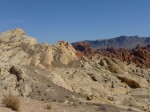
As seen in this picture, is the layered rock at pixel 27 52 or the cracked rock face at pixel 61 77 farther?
the layered rock at pixel 27 52

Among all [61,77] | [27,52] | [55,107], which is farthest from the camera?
[27,52]

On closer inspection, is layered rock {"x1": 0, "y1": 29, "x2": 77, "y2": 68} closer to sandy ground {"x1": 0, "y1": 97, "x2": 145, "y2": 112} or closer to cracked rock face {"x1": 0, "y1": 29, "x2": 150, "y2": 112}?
cracked rock face {"x1": 0, "y1": 29, "x2": 150, "y2": 112}

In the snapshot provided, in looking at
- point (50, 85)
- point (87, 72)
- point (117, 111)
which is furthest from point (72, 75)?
point (117, 111)

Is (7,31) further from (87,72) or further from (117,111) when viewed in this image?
(117,111)

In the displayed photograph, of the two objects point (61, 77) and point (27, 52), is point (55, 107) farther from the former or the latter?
point (27, 52)

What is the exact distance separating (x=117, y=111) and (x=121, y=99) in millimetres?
12185

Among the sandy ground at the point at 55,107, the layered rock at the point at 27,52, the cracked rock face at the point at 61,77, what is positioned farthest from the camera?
the layered rock at the point at 27,52

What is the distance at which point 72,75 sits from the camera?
3850 cm

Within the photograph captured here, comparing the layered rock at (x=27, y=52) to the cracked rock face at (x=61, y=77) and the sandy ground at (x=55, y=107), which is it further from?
the sandy ground at (x=55, y=107)

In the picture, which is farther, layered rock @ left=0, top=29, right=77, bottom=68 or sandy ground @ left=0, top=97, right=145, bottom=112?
layered rock @ left=0, top=29, right=77, bottom=68

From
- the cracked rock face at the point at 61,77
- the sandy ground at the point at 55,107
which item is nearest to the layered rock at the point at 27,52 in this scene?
the cracked rock face at the point at 61,77

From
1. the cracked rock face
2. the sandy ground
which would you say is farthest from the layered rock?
the sandy ground

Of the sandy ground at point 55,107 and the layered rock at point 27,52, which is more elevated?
the layered rock at point 27,52

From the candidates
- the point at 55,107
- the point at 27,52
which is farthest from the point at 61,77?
the point at 55,107
